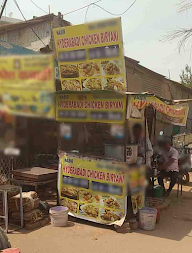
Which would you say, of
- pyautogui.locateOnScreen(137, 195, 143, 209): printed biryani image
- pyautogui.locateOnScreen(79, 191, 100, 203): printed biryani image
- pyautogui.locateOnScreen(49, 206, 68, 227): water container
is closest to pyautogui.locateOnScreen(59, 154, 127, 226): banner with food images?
pyautogui.locateOnScreen(79, 191, 100, 203): printed biryani image

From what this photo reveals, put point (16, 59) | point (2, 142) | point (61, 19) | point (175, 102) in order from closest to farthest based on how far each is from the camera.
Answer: point (16, 59)
point (175, 102)
point (2, 142)
point (61, 19)

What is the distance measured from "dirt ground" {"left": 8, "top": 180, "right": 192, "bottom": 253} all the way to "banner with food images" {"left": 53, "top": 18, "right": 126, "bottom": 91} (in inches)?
116

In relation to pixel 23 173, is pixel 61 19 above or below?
above

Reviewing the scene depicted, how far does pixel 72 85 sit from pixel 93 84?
585 mm

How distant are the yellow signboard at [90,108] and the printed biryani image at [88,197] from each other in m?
1.60

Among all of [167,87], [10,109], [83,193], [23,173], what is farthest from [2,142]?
[167,87]

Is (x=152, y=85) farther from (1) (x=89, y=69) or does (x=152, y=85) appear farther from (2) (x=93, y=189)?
(2) (x=93, y=189)

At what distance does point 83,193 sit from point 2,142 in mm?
2976

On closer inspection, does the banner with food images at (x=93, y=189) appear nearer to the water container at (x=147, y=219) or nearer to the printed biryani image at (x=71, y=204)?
the printed biryani image at (x=71, y=204)

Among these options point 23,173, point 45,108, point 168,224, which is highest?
point 45,108

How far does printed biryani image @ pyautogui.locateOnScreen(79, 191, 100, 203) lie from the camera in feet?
17.9

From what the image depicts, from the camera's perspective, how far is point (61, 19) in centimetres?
970

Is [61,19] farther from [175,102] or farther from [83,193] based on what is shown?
[83,193]

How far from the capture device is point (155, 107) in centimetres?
566
